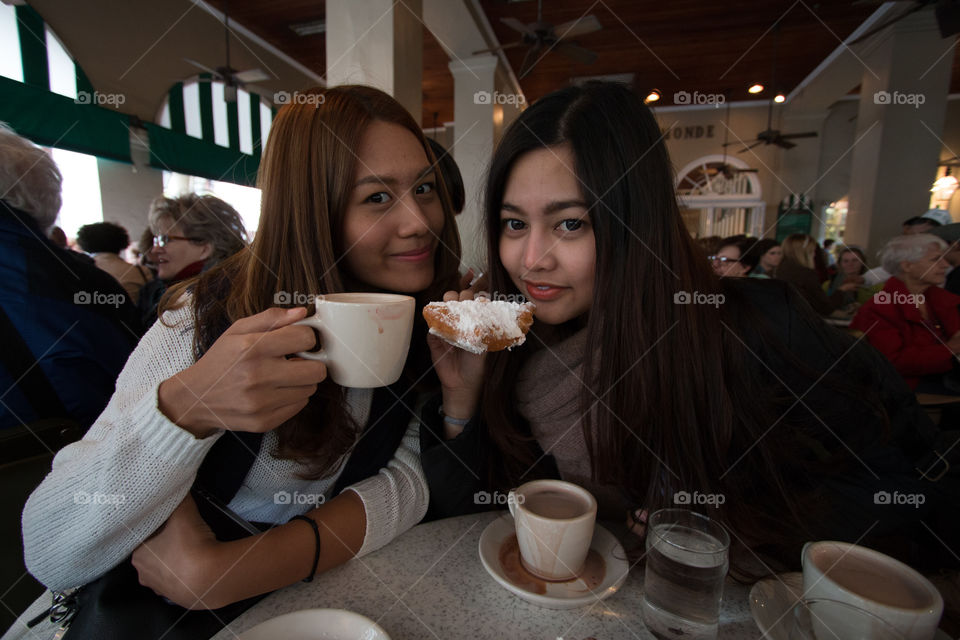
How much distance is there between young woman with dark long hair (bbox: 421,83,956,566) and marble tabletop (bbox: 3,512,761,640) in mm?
224

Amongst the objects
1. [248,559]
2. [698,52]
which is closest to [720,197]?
[698,52]

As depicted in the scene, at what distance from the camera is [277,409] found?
2.68 feet

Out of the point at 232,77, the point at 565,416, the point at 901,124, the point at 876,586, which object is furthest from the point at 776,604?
the point at 901,124

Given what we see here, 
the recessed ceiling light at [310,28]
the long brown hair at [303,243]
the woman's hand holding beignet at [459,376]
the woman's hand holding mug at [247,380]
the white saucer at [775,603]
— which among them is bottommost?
the white saucer at [775,603]

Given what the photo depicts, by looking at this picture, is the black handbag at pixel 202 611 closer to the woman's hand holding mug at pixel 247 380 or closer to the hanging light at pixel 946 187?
the woman's hand holding mug at pixel 247 380

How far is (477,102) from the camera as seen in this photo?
7414 mm

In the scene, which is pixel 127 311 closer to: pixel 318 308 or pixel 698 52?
pixel 318 308

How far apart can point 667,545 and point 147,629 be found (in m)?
0.87

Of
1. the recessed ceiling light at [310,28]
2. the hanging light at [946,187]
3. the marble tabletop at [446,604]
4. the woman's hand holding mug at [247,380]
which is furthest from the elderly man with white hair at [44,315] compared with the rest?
the hanging light at [946,187]

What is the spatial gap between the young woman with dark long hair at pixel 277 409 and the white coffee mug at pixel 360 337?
34 millimetres

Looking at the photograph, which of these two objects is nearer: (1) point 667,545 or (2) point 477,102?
(1) point 667,545

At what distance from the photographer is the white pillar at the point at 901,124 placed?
664 centimetres

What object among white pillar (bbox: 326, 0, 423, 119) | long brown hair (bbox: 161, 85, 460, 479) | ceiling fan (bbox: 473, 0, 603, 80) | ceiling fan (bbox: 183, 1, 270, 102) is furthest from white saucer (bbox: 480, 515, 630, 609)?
ceiling fan (bbox: 183, 1, 270, 102)

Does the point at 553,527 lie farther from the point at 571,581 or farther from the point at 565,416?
the point at 565,416
